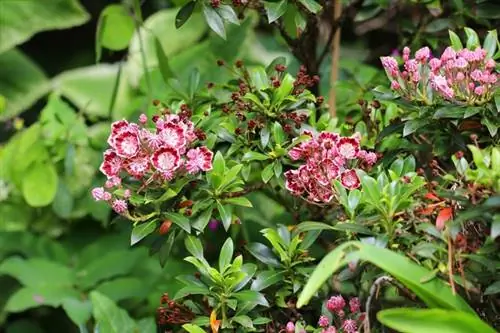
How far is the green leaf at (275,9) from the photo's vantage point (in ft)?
4.15

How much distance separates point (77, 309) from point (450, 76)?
2.92 ft

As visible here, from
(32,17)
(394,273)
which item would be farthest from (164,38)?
(394,273)

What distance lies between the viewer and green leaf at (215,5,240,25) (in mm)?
1243

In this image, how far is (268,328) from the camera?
120 cm

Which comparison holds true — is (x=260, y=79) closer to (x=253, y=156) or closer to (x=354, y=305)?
(x=253, y=156)

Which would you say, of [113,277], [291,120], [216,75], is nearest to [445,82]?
[291,120]

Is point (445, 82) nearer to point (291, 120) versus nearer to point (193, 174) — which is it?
point (291, 120)

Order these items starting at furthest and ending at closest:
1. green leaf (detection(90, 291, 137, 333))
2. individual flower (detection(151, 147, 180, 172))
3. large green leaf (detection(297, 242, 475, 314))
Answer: green leaf (detection(90, 291, 137, 333)) < individual flower (detection(151, 147, 180, 172)) < large green leaf (detection(297, 242, 475, 314))

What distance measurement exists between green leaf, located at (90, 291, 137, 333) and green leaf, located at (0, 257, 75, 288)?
281 millimetres

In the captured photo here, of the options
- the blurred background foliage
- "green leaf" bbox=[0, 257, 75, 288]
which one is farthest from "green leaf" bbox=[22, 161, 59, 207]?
"green leaf" bbox=[0, 257, 75, 288]

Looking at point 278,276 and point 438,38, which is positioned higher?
point 438,38

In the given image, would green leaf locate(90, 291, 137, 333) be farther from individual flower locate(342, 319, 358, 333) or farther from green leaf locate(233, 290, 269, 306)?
individual flower locate(342, 319, 358, 333)

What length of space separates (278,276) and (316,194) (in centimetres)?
14

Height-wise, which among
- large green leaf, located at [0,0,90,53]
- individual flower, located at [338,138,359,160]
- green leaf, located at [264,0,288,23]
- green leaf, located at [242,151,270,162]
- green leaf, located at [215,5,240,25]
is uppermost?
green leaf, located at [215,5,240,25]
